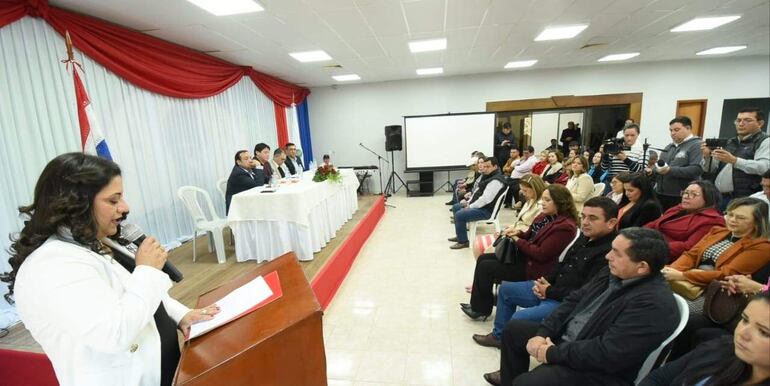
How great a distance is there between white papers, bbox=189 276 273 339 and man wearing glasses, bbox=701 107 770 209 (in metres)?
3.40

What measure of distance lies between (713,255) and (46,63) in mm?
5119

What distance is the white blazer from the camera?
0.74 meters

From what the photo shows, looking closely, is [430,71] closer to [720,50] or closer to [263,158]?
[263,158]

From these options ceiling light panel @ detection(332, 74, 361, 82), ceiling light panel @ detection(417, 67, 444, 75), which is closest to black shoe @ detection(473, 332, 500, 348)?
ceiling light panel @ detection(417, 67, 444, 75)

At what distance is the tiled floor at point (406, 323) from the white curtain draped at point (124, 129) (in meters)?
Result: 2.26

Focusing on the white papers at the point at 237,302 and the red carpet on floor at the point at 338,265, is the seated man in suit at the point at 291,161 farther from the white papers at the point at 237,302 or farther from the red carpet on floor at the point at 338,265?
the white papers at the point at 237,302

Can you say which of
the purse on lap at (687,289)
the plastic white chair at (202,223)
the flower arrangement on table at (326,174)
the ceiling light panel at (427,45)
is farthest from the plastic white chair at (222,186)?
the purse on lap at (687,289)

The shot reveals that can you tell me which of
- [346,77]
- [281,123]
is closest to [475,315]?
[346,77]

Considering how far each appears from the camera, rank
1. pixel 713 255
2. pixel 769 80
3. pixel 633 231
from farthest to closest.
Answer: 1. pixel 769 80
2. pixel 713 255
3. pixel 633 231

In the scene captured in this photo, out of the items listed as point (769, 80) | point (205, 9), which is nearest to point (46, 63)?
point (205, 9)

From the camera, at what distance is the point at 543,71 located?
7043 millimetres

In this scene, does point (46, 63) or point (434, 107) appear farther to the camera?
point (434, 107)

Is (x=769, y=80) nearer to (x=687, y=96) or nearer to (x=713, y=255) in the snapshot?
(x=687, y=96)

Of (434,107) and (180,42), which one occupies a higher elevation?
(180,42)
